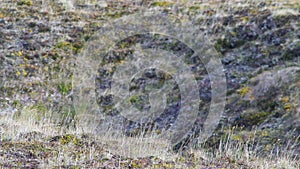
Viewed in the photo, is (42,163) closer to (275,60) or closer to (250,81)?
(250,81)

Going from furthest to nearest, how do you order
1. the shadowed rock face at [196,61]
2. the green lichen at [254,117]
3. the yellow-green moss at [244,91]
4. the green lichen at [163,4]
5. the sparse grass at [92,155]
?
the green lichen at [163,4] → the yellow-green moss at [244,91] → the shadowed rock face at [196,61] → the green lichen at [254,117] → the sparse grass at [92,155]

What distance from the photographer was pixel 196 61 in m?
12.7

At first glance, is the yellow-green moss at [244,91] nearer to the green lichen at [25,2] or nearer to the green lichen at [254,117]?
the green lichen at [254,117]

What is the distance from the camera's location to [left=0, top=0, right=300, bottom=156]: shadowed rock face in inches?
386

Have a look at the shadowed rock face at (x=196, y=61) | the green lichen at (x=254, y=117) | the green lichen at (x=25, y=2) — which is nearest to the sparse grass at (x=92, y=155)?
the shadowed rock face at (x=196, y=61)

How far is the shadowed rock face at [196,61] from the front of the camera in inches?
386

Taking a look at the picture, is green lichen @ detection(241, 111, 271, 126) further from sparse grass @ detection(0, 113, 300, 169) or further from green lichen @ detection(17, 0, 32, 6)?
green lichen @ detection(17, 0, 32, 6)

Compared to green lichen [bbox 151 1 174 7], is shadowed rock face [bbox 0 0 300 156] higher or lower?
lower

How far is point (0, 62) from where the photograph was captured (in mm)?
13359

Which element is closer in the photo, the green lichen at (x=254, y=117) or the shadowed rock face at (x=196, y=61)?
→ the green lichen at (x=254, y=117)

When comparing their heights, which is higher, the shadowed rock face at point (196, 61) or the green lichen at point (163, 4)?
the green lichen at point (163, 4)

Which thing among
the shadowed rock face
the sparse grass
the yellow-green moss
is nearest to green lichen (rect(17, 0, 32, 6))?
the shadowed rock face

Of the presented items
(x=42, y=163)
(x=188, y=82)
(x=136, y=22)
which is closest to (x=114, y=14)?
(x=136, y=22)

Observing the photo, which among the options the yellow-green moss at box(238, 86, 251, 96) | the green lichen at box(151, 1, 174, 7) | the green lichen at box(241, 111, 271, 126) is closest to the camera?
the green lichen at box(241, 111, 271, 126)
